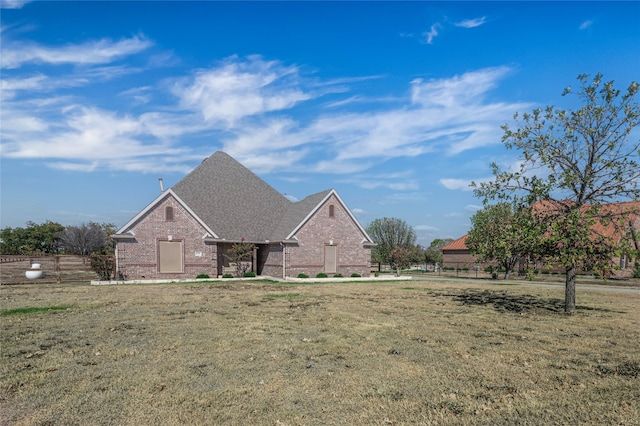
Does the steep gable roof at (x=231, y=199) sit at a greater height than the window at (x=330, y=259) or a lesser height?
greater

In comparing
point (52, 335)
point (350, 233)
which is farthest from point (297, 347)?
point (350, 233)

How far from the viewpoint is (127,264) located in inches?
1152

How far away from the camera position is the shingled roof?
34.1 metres

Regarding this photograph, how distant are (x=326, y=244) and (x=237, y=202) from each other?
367 inches

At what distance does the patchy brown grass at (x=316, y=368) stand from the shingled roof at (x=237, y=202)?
20.0 m

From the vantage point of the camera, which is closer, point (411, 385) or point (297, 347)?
point (411, 385)

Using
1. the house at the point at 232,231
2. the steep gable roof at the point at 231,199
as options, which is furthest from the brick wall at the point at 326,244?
the steep gable roof at the point at 231,199

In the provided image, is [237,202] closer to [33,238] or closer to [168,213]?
[168,213]

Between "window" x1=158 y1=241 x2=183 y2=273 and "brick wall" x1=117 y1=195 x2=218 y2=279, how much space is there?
241 millimetres

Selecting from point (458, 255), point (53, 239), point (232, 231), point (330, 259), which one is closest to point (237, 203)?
point (232, 231)

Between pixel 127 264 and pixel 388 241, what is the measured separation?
34.0m

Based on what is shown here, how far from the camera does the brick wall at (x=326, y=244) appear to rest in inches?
1309

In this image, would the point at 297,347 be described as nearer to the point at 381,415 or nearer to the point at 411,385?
→ the point at 411,385

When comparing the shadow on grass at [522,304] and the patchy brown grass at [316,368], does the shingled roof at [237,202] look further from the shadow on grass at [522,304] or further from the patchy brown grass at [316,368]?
the patchy brown grass at [316,368]
